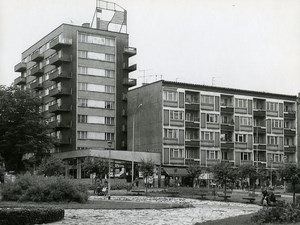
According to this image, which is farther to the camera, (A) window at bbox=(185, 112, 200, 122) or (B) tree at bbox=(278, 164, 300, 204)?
(A) window at bbox=(185, 112, 200, 122)

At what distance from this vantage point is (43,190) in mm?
39406

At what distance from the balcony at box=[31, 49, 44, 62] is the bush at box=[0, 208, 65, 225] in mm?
87251

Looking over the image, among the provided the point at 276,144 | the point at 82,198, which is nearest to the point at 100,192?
the point at 82,198

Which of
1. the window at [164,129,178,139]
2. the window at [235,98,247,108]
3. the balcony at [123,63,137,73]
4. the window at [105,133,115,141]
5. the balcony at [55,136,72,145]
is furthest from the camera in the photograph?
the balcony at [123,63,137,73]

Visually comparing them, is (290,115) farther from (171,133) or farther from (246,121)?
(171,133)

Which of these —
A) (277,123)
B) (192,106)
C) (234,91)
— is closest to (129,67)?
(192,106)

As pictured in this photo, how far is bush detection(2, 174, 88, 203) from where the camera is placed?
3909 cm

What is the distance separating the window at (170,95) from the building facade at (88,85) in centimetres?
1269

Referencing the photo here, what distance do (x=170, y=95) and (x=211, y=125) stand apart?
32.7 feet

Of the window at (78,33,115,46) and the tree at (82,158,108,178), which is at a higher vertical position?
the window at (78,33,115,46)

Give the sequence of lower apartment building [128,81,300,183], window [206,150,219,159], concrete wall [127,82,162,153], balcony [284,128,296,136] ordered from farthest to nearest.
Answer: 1. balcony [284,128,296,136]
2. window [206,150,219,159]
3. lower apartment building [128,81,300,183]
4. concrete wall [127,82,162,153]

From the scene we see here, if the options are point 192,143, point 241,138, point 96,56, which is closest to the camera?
point 192,143

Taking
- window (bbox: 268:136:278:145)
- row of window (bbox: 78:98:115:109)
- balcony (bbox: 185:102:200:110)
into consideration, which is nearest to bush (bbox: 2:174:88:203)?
balcony (bbox: 185:102:200:110)

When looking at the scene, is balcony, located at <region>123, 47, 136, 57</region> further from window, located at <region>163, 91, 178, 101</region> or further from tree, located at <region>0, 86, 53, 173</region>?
tree, located at <region>0, 86, 53, 173</region>
